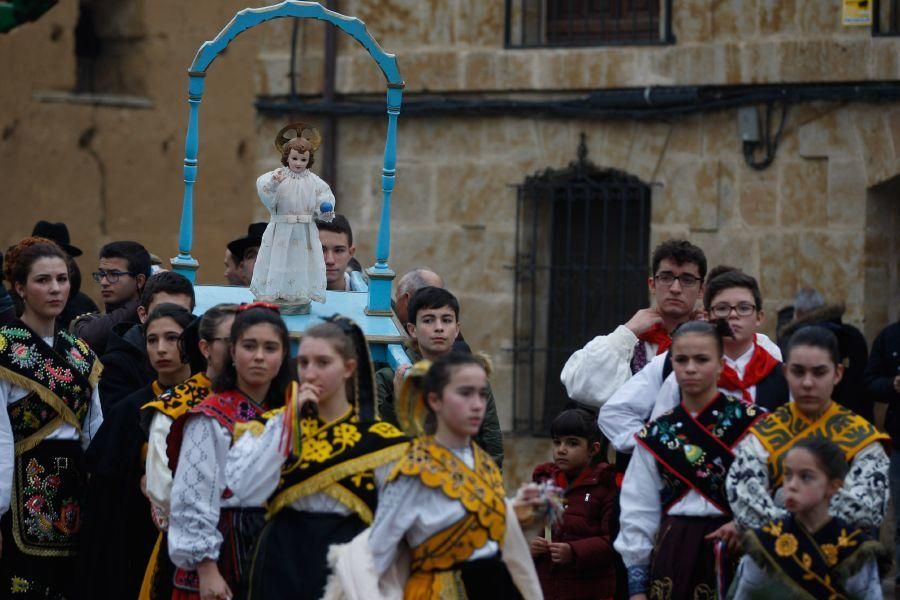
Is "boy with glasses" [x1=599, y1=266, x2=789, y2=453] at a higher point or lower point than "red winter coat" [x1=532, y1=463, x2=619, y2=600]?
higher

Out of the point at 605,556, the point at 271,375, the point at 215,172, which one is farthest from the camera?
the point at 215,172

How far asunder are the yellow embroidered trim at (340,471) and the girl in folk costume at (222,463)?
15 centimetres

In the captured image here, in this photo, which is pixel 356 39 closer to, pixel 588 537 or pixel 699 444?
pixel 588 537

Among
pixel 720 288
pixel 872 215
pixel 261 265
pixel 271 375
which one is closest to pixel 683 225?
pixel 872 215

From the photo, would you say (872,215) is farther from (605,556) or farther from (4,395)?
(4,395)

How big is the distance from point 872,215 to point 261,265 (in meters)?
4.69

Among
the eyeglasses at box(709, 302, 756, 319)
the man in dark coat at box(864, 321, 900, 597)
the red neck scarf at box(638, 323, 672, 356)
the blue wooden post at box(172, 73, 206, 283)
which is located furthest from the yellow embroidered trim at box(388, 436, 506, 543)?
the man in dark coat at box(864, 321, 900, 597)

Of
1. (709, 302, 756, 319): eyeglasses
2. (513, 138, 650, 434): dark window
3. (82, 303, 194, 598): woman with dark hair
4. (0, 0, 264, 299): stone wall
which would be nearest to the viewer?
(709, 302, 756, 319): eyeglasses

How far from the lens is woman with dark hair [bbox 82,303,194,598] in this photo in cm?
712

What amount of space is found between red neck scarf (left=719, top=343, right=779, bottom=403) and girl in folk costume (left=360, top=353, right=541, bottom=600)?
123 cm

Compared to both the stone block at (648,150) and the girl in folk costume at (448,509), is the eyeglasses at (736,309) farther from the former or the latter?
the stone block at (648,150)

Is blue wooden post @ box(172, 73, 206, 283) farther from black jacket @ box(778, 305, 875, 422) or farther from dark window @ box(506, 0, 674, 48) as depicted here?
dark window @ box(506, 0, 674, 48)

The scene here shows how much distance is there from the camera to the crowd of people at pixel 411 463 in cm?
590

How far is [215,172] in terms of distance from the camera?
15172mm
